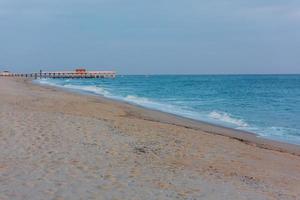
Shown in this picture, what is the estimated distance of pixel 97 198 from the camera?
6.66 meters

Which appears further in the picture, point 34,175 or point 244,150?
point 244,150

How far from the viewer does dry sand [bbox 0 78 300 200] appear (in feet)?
23.5

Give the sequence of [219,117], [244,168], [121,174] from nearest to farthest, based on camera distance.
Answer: [121,174] → [244,168] → [219,117]

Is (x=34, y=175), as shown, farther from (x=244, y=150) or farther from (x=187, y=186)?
(x=244, y=150)

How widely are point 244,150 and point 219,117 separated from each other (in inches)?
453

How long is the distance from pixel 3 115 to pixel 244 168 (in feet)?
27.4

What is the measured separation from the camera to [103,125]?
47.3 ft

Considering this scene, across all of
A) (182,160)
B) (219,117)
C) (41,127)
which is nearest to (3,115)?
(41,127)

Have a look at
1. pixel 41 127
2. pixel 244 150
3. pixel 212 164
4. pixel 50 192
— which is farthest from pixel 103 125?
pixel 50 192

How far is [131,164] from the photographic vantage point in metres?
8.98

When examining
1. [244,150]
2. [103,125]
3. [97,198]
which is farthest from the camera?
[103,125]

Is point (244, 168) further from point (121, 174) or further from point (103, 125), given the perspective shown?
point (103, 125)

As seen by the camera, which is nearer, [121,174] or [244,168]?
[121,174]

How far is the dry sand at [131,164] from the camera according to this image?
7164 mm
